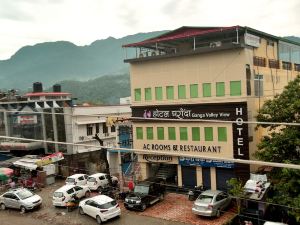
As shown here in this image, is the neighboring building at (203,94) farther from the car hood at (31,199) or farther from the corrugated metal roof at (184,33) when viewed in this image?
the car hood at (31,199)

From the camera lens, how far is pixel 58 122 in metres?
40.4

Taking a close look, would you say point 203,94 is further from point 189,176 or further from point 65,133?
point 65,133

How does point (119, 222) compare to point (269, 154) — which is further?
point (119, 222)

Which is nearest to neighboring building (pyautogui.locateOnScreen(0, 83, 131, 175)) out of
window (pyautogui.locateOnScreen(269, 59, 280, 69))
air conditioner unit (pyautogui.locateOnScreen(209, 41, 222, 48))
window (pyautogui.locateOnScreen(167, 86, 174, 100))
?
window (pyautogui.locateOnScreen(167, 86, 174, 100))

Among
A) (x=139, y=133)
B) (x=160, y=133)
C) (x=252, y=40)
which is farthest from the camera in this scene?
(x=139, y=133)

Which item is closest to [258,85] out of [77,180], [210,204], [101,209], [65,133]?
[210,204]

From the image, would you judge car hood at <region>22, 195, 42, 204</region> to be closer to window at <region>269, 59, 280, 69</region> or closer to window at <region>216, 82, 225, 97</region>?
window at <region>216, 82, 225, 97</region>

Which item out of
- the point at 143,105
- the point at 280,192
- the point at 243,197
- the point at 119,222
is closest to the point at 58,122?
the point at 143,105

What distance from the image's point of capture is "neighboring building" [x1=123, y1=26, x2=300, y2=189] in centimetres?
2872

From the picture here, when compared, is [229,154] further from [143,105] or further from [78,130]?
[78,130]

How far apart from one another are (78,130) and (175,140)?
1390 centimetres

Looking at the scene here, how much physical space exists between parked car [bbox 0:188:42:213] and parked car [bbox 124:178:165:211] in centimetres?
771

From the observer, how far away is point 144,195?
90.9 ft

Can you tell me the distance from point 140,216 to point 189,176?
7.39m
